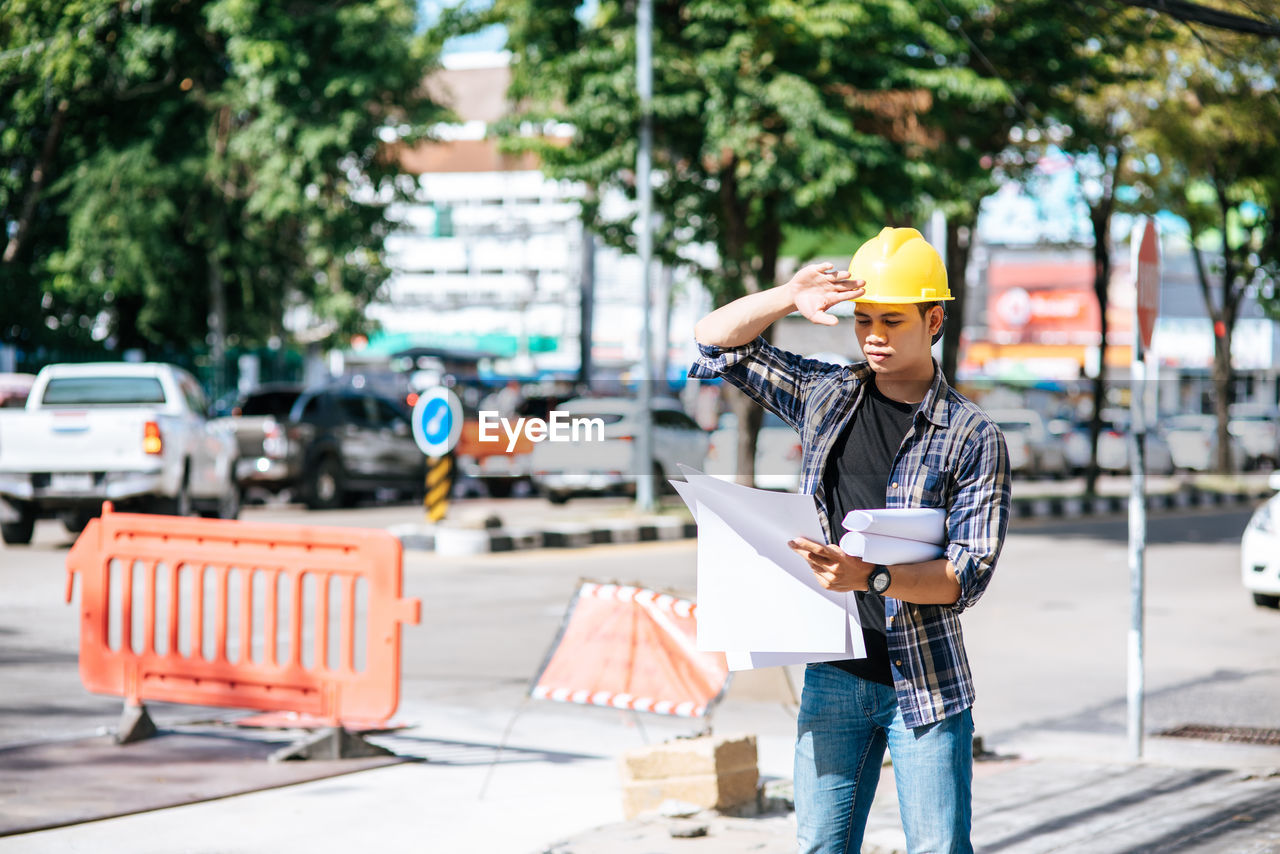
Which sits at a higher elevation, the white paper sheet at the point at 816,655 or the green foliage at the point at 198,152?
the green foliage at the point at 198,152

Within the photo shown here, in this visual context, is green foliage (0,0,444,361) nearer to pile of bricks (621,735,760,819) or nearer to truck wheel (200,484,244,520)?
truck wheel (200,484,244,520)

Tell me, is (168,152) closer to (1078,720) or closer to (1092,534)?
(1092,534)

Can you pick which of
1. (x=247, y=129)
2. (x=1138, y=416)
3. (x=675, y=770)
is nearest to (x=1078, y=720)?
(x=1138, y=416)

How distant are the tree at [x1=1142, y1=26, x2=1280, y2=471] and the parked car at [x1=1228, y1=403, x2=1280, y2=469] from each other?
29.5 feet

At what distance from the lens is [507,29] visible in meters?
20.4

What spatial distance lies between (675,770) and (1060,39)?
52.5ft

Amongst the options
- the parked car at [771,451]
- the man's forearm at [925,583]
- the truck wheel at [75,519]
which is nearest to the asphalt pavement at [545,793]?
the man's forearm at [925,583]

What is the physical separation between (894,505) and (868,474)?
117mm

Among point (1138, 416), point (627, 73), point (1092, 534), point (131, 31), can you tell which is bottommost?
point (1092, 534)

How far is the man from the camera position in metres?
3.02

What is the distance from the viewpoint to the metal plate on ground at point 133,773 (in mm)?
5594

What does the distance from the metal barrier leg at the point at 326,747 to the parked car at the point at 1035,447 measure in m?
29.5

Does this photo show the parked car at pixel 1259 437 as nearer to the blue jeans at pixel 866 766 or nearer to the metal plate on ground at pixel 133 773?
the metal plate on ground at pixel 133 773

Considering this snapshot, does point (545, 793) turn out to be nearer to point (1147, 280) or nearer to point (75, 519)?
point (1147, 280)
